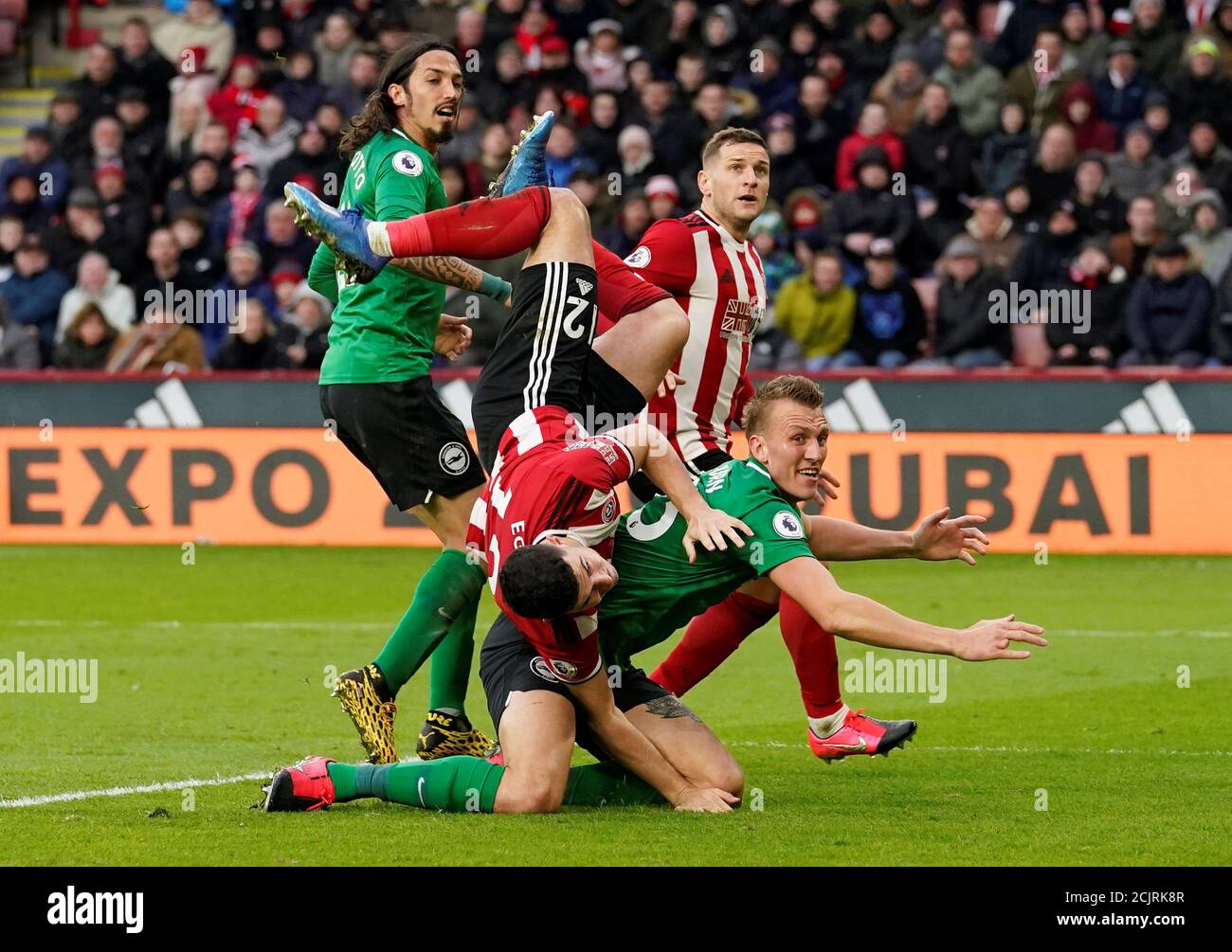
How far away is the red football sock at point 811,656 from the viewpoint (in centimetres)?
674

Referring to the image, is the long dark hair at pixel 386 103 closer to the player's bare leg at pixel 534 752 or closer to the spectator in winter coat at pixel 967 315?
the player's bare leg at pixel 534 752

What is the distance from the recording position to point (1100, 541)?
13891 mm

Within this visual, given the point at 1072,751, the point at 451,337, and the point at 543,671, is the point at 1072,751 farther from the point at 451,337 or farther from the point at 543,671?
the point at 451,337

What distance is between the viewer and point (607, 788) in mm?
6379

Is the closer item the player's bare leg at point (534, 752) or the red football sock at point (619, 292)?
the player's bare leg at point (534, 752)

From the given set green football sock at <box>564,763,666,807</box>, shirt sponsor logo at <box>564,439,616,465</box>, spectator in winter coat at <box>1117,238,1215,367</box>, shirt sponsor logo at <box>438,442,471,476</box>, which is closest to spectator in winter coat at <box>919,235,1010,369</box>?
spectator in winter coat at <box>1117,238,1215,367</box>

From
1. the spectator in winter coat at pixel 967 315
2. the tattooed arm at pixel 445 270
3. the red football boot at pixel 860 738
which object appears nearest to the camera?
the red football boot at pixel 860 738

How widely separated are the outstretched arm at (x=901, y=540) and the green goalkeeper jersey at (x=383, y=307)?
5.26 ft

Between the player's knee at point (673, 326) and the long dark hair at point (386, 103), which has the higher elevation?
the long dark hair at point (386, 103)

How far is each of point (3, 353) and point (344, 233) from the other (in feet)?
36.5

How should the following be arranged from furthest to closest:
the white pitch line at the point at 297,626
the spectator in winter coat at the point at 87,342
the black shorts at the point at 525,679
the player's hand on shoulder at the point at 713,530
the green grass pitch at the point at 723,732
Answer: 1. the spectator in winter coat at the point at 87,342
2. the white pitch line at the point at 297,626
3. the black shorts at the point at 525,679
4. the player's hand on shoulder at the point at 713,530
5. the green grass pitch at the point at 723,732

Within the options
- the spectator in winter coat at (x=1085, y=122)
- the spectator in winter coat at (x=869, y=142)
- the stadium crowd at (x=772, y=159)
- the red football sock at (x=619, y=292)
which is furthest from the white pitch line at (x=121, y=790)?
the spectator in winter coat at (x=1085, y=122)

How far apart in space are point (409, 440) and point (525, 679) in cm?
139

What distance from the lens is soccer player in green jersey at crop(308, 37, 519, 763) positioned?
23.0ft
